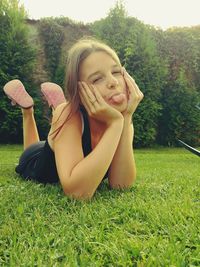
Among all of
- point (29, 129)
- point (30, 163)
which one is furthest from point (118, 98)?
point (29, 129)

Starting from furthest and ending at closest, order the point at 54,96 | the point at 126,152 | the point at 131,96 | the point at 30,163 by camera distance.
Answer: the point at 54,96
the point at 30,163
the point at 126,152
the point at 131,96

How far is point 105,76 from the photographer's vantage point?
2.55 metres

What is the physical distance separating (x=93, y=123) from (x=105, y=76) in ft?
1.26

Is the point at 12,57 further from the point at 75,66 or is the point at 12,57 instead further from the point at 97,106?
the point at 97,106

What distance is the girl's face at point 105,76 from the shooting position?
8.30 ft

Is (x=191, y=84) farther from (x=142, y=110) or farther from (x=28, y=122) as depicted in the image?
(x=28, y=122)

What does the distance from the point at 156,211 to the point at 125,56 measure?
30.9 ft

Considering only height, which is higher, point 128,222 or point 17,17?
point 17,17

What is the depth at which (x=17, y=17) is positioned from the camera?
10.9m

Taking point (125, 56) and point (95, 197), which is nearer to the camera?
point (95, 197)

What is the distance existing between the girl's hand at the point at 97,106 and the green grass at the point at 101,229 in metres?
0.54

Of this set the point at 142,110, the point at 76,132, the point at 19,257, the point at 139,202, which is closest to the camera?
the point at 19,257

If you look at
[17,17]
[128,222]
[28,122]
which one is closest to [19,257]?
[128,222]

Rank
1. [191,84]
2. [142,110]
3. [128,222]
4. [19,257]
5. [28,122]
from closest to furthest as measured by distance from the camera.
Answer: [19,257]
[128,222]
[28,122]
[142,110]
[191,84]
